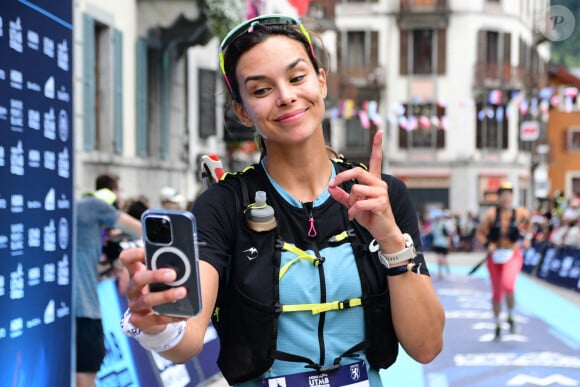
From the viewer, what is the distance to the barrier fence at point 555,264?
2100cm

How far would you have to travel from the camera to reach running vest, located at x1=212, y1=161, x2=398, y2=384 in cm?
257

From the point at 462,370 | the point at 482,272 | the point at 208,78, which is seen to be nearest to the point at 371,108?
the point at 482,272

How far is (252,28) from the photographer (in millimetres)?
2717

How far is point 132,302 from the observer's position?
84.6 inches

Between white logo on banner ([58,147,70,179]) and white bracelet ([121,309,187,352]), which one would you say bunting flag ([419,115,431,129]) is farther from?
white bracelet ([121,309,187,352])

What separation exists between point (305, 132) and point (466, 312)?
13510mm

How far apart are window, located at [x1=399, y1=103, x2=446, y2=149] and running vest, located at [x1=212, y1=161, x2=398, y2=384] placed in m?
42.7

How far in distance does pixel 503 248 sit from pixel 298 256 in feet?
33.0

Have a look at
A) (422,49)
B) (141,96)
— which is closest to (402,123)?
(422,49)

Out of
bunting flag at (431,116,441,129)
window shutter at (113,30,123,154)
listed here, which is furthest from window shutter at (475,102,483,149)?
window shutter at (113,30,123,154)

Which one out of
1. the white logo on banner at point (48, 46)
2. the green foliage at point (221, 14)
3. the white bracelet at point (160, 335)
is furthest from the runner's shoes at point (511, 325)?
→ the white bracelet at point (160, 335)

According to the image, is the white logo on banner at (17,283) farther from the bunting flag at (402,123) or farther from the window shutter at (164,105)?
the bunting flag at (402,123)

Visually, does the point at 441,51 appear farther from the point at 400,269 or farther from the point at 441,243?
the point at 400,269

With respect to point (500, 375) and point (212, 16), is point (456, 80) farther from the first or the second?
point (500, 375)
